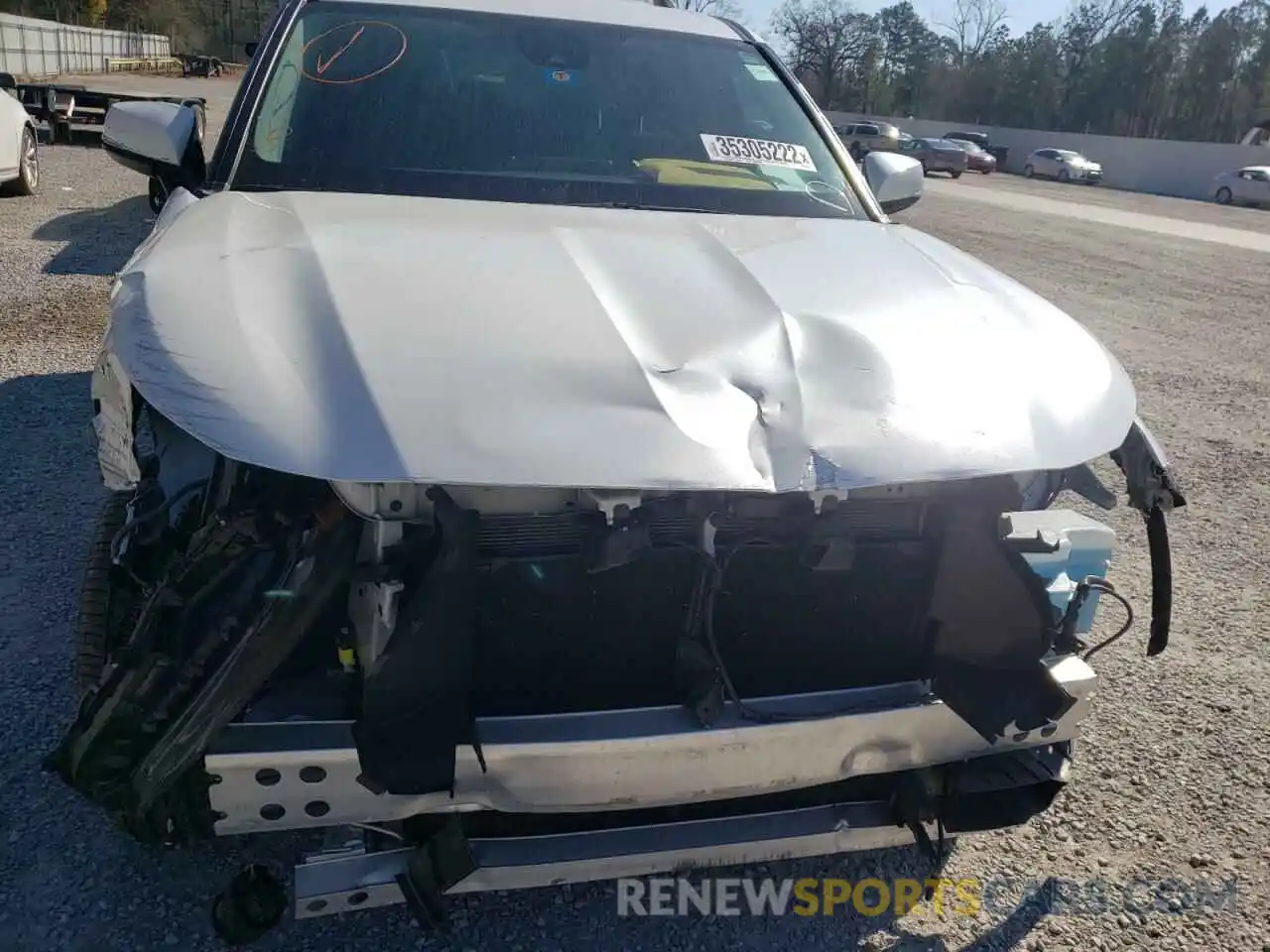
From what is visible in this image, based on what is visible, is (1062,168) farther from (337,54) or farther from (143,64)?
(143,64)

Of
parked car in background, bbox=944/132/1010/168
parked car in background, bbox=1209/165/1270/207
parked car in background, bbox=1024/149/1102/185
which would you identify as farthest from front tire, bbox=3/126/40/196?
parked car in background, bbox=944/132/1010/168

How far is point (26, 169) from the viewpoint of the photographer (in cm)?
1048

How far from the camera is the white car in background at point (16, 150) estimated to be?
32.1ft

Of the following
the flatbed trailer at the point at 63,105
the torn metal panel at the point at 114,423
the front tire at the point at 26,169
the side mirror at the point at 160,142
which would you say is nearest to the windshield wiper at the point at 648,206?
the side mirror at the point at 160,142

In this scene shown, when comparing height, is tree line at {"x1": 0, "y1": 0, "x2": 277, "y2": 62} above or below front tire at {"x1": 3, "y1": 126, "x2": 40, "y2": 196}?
above

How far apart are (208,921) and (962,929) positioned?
5.45 feet

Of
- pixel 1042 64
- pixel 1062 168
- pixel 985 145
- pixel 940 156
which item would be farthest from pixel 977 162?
pixel 1042 64

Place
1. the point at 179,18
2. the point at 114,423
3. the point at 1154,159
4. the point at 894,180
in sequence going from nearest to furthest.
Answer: the point at 114,423
the point at 894,180
the point at 1154,159
the point at 179,18

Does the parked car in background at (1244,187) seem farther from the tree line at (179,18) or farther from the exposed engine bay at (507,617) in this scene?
the tree line at (179,18)

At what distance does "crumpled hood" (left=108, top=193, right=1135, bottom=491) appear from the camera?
1.63m

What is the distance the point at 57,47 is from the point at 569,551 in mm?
46717

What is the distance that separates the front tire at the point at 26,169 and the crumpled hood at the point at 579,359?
32.0 feet

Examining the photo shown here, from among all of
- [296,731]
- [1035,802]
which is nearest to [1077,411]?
[1035,802]

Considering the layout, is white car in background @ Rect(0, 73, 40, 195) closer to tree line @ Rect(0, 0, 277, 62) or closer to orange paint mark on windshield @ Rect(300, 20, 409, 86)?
orange paint mark on windshield @ Rect(300, 20, 409, 86)
